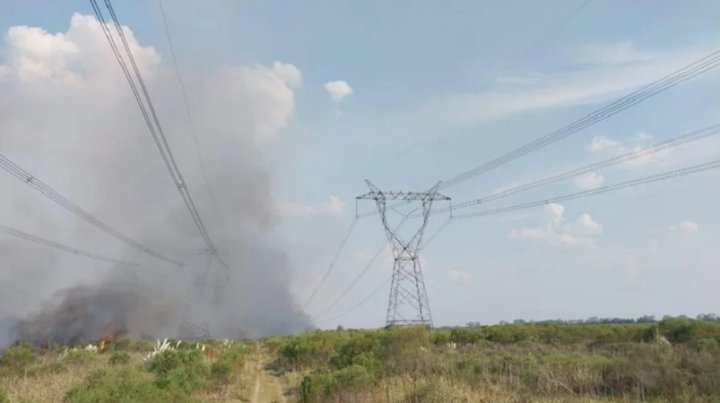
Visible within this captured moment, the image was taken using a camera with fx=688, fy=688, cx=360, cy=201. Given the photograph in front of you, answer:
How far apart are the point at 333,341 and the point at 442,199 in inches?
538

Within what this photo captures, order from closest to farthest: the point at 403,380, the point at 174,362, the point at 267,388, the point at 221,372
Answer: the point at 403,380
the point at 267,388
the point at 221,372
the point at 174,362

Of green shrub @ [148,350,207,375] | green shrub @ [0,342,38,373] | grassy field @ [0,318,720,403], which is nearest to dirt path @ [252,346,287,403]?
grassy field @ [0,318,720,403]

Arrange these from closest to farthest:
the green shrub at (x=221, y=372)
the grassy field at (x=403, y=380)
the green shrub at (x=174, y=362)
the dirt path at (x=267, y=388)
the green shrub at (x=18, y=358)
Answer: the grassy field at (x=403, y=380)
the dirt path at (x=267, y=388)
the green shrub at (x=221, y=372)
the green shrub at (x=174, y=362)
the green shrub at (x=18, y=358)

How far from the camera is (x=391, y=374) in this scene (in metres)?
24.7

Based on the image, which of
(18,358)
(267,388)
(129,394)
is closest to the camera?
(129,394)

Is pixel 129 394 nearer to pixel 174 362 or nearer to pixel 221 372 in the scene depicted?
pixel 221 372

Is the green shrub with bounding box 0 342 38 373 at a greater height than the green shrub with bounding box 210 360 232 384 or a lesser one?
greater

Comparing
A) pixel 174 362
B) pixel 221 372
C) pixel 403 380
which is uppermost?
pixel 174 362

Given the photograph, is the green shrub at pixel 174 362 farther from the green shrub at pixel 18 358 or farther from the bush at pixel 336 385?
the green shrub at pixel 18 358

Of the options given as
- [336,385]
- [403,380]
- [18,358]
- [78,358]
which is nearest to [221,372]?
[336,385]

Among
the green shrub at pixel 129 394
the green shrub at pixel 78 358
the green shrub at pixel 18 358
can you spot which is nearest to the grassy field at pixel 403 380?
the green shrub at pixel 129 394

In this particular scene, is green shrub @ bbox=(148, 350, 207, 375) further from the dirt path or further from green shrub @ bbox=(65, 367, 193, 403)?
green shrub @ bbox=(65, 367, 193, 403)

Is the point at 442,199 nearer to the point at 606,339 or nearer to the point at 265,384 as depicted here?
the point at 606,339

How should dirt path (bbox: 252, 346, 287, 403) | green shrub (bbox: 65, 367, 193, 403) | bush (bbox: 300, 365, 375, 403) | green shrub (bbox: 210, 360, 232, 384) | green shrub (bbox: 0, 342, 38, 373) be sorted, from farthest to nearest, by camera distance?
green shrub (bbox: 0, 342, 38, 373)
green shrub (bbox: 210, 360, 232, 384)
dirt path (bbox: 252, 346, 287, 403)
bush (bbox: 300, 365, 375, 403)
green shrub (bbox: 65, 367, 193, 403)
